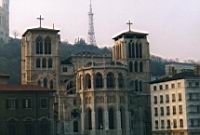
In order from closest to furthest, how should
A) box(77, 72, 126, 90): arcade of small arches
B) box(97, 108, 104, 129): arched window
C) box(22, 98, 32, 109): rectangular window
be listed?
box(22, 98, 32, 109): rectangular window → box(97, 108, 104, 129): arched window → box(77, 72, 126, 90): arcade of small arches

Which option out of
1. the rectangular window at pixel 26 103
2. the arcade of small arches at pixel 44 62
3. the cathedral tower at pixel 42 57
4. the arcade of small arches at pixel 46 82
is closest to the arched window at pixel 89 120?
the cathedral tower at pixel 42 57

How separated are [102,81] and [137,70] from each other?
16.0 meters

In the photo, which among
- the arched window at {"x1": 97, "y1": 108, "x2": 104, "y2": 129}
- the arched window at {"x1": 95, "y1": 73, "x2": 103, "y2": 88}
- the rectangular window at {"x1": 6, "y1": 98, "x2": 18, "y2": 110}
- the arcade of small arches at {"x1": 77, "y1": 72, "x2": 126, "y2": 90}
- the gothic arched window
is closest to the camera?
the rectangular window at {"x1": 6, "y1": 98, "x2": 18, "y2": 110}

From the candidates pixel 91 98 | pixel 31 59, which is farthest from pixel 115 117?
pixel 31 59

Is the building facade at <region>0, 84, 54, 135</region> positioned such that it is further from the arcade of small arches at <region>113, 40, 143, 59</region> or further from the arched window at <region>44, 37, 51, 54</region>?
the arcade of small arches at <region>113, 40, 143, 59</region>

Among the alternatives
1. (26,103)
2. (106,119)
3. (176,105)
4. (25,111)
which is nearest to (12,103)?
(26,103)

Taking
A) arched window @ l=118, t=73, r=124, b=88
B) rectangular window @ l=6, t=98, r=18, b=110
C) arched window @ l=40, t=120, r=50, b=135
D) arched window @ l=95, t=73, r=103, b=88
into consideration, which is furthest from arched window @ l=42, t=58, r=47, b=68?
arched window @ l=40, t=120, r=50, b=135

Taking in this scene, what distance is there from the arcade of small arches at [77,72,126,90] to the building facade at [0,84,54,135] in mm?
18891

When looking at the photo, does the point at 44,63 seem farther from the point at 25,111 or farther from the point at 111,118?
the point at 25,111

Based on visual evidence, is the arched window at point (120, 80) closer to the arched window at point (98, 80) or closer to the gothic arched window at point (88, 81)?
the arched window at point (98, 80)

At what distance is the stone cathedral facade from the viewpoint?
334ft

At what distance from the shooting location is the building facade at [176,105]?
333ft

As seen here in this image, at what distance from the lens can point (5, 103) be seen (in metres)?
83.2

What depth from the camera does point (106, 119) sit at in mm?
100375
